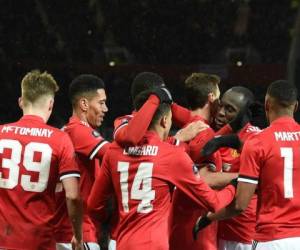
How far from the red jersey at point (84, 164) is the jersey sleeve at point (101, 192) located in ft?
1.62

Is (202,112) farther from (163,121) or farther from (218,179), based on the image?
(163,121)

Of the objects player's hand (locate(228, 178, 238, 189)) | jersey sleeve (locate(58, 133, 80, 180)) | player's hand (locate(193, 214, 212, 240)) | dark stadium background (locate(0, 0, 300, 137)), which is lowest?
player's hand (locate(193, 214, 212, 240))

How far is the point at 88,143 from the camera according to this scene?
5891mm

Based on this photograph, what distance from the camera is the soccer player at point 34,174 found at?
546 cm

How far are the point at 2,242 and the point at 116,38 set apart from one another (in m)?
6.91

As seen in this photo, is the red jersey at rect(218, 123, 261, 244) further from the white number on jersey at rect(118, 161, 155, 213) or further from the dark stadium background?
the dark stadium background

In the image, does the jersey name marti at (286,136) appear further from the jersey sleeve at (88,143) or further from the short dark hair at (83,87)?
the short dark hair at (83,87)

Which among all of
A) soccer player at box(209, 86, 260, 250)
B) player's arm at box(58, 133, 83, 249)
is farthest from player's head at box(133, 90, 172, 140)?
soccer player at box(209, 86, 260, 250)

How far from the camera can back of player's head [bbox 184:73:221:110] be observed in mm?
6254

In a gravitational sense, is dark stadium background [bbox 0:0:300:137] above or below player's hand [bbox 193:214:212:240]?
above

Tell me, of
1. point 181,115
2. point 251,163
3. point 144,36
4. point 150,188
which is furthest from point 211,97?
point 144,36

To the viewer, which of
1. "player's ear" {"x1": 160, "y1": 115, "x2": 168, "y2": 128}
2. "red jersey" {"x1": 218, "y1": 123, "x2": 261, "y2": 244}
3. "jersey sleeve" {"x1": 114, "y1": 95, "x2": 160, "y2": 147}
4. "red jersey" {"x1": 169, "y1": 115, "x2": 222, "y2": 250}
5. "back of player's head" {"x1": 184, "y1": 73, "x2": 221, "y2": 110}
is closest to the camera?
"jersey sleeve" {"x1": 114, "y1": 95, "x2": 160, "y2": 147}

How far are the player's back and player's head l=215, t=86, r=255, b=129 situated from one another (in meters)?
1.41

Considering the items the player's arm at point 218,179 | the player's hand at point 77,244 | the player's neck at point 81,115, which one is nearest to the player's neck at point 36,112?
the player's neck at point 81,115
